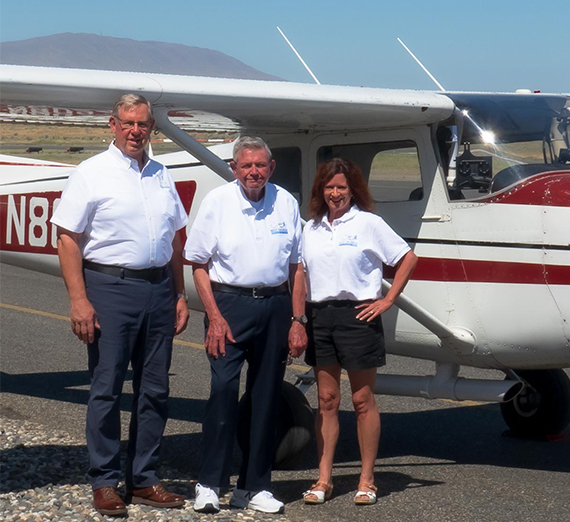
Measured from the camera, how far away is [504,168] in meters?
5.00

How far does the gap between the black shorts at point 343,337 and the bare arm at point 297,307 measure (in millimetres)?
189

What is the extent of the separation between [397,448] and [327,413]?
1327 millimetres

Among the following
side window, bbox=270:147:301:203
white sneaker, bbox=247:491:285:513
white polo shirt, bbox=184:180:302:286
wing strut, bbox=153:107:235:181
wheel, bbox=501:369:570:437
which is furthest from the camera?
wheel, bbox=501:369:570:437

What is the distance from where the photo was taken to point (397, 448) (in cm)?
575

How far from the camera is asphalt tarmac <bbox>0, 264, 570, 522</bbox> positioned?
455 cm

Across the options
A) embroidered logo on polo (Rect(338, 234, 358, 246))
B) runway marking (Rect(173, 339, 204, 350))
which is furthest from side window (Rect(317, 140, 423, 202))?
runway marking (Rect(173, 339, 204, 350))

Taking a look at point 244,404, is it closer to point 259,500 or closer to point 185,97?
point 259,500

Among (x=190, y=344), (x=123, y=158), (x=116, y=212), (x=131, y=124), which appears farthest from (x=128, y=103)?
(x=190, y=344)

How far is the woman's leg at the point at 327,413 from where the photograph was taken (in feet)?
14.9

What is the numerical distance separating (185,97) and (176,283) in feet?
3.46

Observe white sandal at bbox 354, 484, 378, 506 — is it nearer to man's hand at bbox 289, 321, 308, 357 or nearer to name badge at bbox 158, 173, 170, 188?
man's hand at bbox 289, 321, 308, 357

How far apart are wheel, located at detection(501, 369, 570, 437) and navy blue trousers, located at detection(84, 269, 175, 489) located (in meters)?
2.75

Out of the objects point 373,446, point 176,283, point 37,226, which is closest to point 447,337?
point 373,446

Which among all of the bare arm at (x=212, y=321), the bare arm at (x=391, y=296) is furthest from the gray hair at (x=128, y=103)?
the bare arm at (x=391, y=296)
